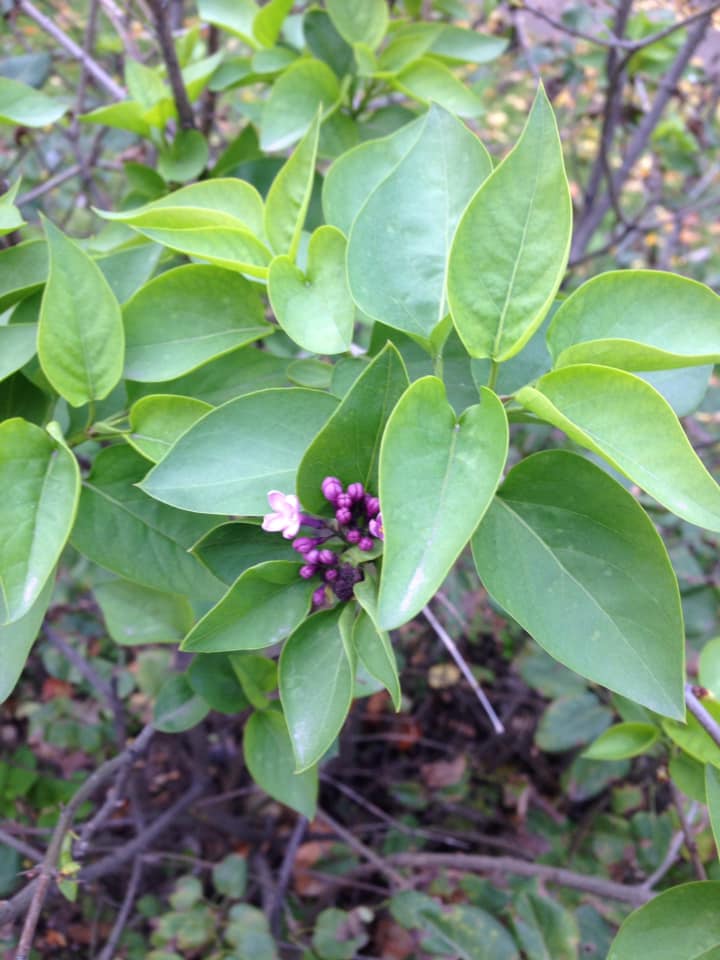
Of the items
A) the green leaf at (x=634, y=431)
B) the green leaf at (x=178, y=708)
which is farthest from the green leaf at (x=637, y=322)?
the green leaf at (x=178, y=708)

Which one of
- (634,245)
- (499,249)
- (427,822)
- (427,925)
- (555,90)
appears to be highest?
(499,249)

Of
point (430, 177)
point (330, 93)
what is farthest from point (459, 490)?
point (330, 93)

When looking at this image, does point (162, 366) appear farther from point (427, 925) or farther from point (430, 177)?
point (427, 925)

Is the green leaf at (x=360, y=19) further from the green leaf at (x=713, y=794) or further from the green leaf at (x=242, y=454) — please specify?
the green leaf at (x=713, y=794)

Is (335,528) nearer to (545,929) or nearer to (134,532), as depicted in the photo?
(134,532)

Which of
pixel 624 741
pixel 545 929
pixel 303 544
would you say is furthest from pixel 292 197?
pixel 545 929

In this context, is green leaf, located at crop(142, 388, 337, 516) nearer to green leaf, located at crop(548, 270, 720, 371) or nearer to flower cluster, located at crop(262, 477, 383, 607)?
flower cluster, located at crop(262, 477, 383, 607)
